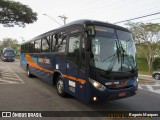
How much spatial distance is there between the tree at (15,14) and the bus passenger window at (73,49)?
15828mm

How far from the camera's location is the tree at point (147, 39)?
100ft

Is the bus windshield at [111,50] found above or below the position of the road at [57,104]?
above

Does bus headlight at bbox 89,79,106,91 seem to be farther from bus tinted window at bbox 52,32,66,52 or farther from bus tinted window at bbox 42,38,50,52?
bus tinted window at bbox 42,38,50,52

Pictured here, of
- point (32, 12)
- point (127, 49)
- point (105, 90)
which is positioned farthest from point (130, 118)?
point (32, 12)

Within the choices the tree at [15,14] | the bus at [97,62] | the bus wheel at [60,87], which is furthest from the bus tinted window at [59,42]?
the tree at [15,14]

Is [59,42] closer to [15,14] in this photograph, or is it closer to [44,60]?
[44,60]

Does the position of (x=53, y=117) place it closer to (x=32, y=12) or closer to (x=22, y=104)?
(x=22, y=104)

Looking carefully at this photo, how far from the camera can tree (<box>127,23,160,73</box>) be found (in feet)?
100

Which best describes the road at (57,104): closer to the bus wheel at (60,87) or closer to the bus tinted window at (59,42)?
the bus wheel at (60,87)

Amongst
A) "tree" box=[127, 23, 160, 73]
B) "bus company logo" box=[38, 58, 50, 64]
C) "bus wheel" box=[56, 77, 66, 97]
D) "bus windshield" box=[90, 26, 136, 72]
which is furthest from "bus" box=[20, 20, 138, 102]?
"tree" box=[127, 23, 160, 73]

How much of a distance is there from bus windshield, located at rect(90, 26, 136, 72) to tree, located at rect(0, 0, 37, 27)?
55.5 feet

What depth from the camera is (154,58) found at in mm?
32125

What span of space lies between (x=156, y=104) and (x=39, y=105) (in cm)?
470

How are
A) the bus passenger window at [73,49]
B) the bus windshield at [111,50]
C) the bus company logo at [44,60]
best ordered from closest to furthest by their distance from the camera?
1. the bus windshield at [111,50]
2. the bus passenger window at [73,49]
3. the bus company logo at [44,60]
